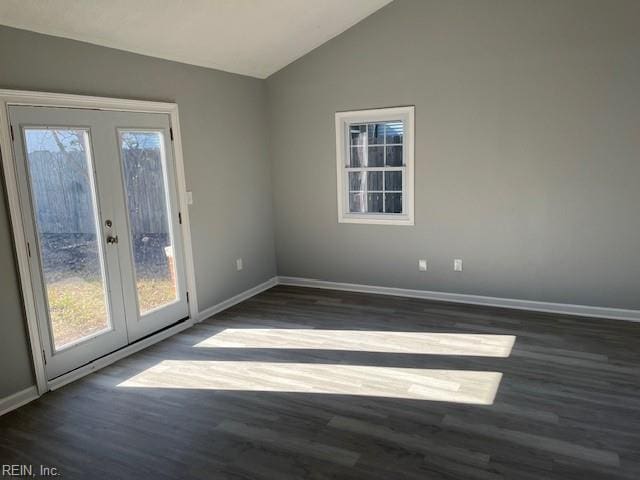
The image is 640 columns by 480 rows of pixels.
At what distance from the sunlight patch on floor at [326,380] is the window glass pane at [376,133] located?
2.57 meters

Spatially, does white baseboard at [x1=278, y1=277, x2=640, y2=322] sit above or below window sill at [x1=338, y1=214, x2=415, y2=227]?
below

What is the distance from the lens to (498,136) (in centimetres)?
452

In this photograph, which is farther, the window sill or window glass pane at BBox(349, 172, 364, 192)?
window glass pane at BBox(349, 172, 364, 192)

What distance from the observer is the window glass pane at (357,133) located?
5.23 m

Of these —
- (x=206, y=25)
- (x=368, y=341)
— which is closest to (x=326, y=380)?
(x=368, y=341)

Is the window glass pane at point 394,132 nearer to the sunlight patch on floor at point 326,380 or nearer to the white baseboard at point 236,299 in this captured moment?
the white baseboard at point 236,299

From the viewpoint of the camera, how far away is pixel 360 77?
5.02m

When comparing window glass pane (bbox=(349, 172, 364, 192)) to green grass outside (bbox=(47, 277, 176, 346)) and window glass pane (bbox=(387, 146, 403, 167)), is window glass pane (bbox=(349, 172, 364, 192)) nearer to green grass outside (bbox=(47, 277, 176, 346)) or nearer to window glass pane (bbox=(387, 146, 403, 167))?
window glass pane (bbox=(387, 146, 403, 167))

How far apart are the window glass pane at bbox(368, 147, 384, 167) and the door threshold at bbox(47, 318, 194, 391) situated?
2.52 meters

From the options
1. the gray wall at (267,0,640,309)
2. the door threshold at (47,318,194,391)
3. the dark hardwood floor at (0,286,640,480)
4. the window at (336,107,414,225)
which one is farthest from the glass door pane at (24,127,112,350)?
the window at (336,107,414,225)

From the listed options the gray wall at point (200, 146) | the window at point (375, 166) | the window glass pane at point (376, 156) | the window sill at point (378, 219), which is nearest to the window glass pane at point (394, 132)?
the window at point (375, 166)

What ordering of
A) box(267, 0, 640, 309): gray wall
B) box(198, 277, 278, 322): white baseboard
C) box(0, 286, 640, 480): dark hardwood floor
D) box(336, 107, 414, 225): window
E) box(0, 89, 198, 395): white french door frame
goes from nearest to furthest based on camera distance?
box(0, 286, 640, 480): dark hardwood floor < box(0, 89, 198, 395): white french door frame < box(267, 0, 640, 309): gray wall < box(198, 277, 278, 322): white baseboard < box(336, 107, 414, 225): window

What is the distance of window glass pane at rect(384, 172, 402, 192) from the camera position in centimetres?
512

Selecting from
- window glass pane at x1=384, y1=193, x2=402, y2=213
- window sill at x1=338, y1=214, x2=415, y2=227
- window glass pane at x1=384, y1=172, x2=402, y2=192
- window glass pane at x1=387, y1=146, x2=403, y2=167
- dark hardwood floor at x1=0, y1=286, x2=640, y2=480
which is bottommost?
dark hardwood floor at x1=0, y1=286, x2=640, y2=480
